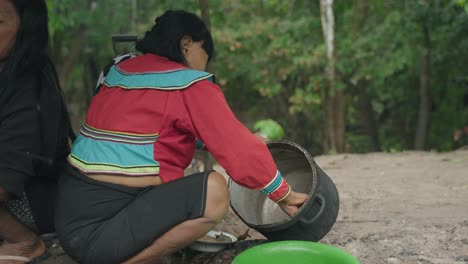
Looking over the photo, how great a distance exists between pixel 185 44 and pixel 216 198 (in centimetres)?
67

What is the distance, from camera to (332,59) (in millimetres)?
7824

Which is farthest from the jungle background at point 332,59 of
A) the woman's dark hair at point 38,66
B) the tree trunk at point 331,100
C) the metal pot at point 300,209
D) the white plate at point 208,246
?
the white plate at point 208,246

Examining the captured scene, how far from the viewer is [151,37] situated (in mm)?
2273

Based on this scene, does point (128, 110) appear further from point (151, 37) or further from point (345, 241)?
point (345, 241)

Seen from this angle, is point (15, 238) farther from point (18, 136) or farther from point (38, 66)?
point (38, 66)

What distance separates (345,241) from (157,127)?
1.30 meters

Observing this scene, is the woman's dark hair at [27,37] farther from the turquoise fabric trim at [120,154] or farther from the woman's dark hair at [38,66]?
the turquoise fabric trim at [120,154]

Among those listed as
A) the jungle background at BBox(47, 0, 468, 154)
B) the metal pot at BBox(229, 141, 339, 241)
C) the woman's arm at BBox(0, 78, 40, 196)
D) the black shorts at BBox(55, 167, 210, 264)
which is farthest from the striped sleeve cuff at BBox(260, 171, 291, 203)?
the jungle background at BBox(47, 0, 468, 154)

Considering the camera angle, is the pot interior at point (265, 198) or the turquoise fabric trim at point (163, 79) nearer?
the turquoise fabric trim at point (163, 79)

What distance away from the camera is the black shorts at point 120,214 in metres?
2.05

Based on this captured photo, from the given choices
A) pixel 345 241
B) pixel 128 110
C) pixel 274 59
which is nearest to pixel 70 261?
pixel 128 110

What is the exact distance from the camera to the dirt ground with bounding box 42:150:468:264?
2.59 metres

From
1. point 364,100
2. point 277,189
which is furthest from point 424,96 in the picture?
point 277,189

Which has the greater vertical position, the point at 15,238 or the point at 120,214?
the point at 120,214
